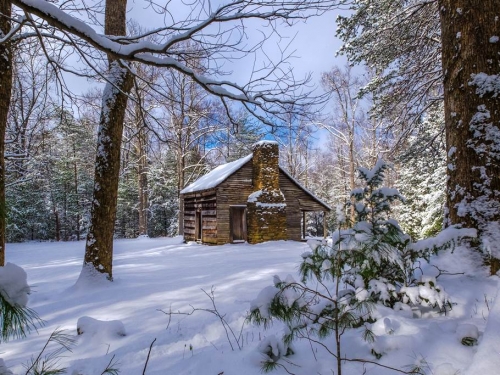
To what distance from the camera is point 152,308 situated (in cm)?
441

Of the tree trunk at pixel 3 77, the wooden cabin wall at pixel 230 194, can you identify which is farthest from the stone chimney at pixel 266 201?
the tree trunk at pixel 3 77

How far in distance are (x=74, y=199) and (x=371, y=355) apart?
30.9 meters

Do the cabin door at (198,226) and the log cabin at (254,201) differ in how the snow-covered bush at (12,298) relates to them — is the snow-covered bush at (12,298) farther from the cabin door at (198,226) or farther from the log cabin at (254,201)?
the cabin door at (198,226)

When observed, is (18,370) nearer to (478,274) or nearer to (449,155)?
(478,274)

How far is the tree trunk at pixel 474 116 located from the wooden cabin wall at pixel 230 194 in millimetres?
13154

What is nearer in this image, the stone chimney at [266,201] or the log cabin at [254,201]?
the stone chimney at [266,201]

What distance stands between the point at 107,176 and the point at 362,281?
17.9ft

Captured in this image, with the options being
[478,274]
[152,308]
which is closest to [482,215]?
[478,274]

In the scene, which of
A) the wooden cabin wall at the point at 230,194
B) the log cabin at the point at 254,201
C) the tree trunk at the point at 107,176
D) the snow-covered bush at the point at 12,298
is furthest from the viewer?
the wooden cabin wall at the point at 230,194

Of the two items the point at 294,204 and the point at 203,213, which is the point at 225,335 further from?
the point at 294,204

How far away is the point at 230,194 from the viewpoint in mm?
16297

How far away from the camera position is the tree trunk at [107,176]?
6.09 meters

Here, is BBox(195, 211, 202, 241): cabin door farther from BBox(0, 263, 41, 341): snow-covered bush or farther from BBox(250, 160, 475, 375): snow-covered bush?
BBox(0, 263, 41, 341): snow-covered bush

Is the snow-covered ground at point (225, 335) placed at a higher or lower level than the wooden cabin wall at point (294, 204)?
lower
